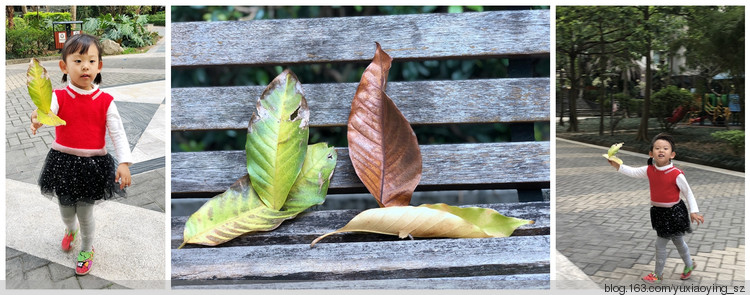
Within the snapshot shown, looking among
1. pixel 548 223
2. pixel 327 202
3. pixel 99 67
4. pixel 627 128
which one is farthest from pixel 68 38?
pixel 627 128

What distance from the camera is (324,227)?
1974 millimetres

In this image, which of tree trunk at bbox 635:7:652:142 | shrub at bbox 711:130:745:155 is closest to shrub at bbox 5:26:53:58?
tree trunk at bbox 635:7:652:142

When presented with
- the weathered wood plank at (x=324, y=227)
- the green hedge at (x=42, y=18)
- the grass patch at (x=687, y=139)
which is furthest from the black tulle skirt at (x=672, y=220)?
the green hedge at (x=42, y=18)

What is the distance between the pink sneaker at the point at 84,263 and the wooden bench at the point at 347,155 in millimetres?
332

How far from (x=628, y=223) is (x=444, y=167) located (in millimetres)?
2133

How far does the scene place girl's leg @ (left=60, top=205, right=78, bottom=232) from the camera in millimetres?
1962

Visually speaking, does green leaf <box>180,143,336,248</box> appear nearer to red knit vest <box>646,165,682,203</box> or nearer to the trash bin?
the trash bin

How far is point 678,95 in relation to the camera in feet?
13.8

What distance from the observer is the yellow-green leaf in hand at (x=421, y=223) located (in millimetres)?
1896

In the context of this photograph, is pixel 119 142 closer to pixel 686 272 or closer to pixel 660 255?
pixel 660 255

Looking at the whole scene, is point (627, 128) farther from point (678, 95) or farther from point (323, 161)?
point (323, 161)

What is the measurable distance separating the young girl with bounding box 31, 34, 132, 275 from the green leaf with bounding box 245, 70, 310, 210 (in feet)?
1.57

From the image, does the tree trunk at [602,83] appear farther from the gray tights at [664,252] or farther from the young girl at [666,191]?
the young girl at [666,191]

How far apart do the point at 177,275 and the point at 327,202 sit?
0.64 metres
